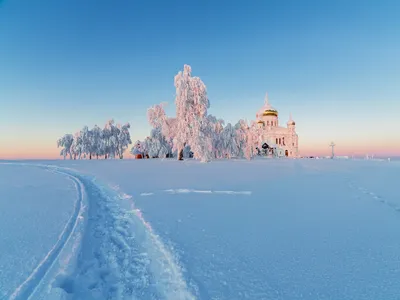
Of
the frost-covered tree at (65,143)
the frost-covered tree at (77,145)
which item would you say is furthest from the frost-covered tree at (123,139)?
the frost-covered tree at (65,143)

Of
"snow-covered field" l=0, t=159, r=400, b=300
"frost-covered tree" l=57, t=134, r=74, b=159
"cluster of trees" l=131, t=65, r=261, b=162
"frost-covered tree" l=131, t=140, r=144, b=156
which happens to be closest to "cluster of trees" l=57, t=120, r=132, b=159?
"frost-covered tree" l=57, t=134, r=74, b=159

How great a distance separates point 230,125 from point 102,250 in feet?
117

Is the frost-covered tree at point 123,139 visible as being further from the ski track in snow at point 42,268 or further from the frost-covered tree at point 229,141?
the ski track in snow at point 42,268

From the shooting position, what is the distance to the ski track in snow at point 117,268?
2.82 metres

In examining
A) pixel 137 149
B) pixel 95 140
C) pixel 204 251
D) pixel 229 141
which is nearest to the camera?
pixel 204 251

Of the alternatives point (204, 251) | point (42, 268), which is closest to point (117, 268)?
point (42, 268)

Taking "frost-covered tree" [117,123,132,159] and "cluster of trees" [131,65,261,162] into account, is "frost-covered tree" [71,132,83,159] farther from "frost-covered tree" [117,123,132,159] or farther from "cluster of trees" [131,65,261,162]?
"cluster of trees" [131,65,261,162]

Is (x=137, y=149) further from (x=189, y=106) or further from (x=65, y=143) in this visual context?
(x=189, y=106)

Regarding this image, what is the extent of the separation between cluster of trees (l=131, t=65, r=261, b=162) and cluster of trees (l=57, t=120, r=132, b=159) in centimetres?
2173

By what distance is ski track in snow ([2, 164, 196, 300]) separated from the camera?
2818 millimetres

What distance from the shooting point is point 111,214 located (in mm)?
6332

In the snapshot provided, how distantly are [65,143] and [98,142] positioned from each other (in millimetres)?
7901

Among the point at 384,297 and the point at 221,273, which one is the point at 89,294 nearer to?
the point at 221,273

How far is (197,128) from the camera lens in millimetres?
29953
